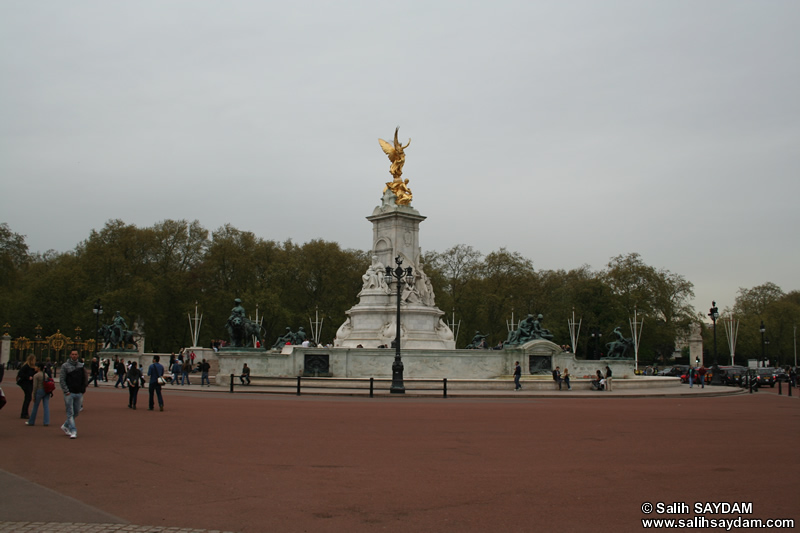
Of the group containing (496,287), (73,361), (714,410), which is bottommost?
(714,410)

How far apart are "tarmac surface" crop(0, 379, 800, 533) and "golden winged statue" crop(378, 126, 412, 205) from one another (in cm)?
2948

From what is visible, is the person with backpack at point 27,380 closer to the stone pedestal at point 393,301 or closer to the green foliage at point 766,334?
the stone pedestal at point 393,301

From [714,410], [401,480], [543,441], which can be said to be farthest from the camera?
[714,410]

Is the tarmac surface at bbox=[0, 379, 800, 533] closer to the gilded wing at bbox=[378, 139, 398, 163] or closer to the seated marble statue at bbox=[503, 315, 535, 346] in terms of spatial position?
the seated marble statue at bbox=[503, 315, 535, 346]

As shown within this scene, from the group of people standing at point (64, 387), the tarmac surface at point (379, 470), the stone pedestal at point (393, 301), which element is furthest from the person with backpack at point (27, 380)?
the stone pedestal at point (393, 301)

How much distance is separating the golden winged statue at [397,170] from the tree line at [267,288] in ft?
82.6

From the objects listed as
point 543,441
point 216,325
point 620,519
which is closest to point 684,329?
point 216,325

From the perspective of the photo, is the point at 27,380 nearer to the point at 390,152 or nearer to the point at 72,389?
the point at 72,389

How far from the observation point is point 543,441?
14.6m

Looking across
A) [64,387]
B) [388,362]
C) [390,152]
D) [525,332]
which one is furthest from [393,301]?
[64,387]

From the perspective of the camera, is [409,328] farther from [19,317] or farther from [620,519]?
[19,317]

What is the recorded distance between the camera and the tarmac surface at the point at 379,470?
8078 millimetres

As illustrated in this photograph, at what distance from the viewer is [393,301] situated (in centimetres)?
4519

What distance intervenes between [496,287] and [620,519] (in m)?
77.9
